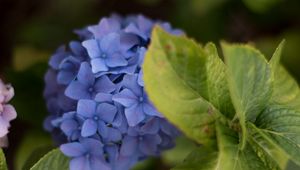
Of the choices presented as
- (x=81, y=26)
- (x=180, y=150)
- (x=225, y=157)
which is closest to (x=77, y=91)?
(x=225, y=157)

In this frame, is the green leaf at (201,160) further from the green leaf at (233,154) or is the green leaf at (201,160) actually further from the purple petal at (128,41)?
the purple petal at (128,41)

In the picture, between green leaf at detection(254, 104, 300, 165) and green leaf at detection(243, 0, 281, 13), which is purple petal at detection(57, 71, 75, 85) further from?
green leaf at detection(243, 0, 281, 13)

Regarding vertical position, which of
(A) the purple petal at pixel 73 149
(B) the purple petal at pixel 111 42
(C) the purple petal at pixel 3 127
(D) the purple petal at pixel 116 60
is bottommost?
(A) the purple petal at pixel 73 149

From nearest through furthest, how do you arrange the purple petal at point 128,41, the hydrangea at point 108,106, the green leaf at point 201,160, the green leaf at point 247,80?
the green leaf at point 247,80
the green leaf at point 201,160
the hydrangea at point 108,106
the purple petal at point 128,41

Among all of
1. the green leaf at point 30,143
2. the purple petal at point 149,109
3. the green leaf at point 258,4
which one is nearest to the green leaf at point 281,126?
the purple petal at point 149,109

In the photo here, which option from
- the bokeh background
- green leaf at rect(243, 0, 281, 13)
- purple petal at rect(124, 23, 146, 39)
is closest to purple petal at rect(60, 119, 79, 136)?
purple petal at rect(124, 23, 146, 39)

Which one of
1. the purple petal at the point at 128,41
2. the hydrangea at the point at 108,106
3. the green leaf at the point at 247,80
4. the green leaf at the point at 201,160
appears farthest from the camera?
the purple petal at the point at 128,41

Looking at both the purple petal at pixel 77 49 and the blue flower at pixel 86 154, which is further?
the purple petal at pixel 77 49
